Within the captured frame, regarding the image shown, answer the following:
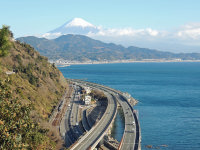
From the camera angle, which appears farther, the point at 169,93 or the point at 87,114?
the point at 169,93

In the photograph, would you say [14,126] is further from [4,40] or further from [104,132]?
[104,132]

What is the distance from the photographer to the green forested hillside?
11.8 meters

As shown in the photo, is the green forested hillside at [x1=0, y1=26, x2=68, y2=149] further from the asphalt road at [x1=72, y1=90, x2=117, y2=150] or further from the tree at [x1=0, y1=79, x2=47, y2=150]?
the asphalt road at [x1=72, y1=90, x2=117, y2=150]

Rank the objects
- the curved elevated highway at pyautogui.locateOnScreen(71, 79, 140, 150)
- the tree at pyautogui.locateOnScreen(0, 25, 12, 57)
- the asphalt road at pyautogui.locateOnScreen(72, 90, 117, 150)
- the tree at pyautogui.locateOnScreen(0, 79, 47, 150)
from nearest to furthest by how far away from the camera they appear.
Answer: the tree at pyautogui.locateOnScreen(0, 79, 47, 150), the tree at pyautogui.locateOnScreen(0, 25, 12, 57), the asphalt road at pyautogui.locateOnScreen(72, 90, 117, 150), the curved elevated highway at pyautogui.locateOnScreen(71, 79, 140, 150)

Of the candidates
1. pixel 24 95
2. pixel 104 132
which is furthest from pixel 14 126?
pixel 24 95

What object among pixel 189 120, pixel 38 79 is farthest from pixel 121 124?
pixel 38 79

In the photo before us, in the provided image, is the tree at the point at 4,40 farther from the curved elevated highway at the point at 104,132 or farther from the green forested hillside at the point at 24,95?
the curved elevated highway at the point at 104,132

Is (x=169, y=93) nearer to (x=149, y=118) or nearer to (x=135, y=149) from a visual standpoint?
(x=149, y=118)

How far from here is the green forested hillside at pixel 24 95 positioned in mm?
11781

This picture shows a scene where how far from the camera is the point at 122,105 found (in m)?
67.2

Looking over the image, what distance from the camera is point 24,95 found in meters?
47.3

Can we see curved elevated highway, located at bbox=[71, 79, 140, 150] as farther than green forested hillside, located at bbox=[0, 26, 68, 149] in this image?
Yes

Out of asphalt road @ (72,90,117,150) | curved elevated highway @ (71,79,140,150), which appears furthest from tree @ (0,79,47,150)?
asphalt road @ (72,90,117,150)

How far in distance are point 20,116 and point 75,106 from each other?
5340 cm
